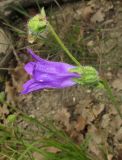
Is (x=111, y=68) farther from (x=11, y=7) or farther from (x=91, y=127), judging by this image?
(x=11, y=7)

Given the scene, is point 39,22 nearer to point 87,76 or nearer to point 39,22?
point 39,22

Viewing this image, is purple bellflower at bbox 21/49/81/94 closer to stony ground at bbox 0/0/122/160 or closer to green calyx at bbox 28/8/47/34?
green calyx at bbox 28/8/47/34

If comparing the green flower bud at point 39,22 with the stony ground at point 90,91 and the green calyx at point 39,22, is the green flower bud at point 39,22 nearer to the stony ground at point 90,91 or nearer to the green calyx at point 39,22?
the green calyx at point 39,22

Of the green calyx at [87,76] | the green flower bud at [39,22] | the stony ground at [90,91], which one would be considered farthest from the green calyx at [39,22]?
the stony ground at [90,91]

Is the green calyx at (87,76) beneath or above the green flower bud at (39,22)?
beneath

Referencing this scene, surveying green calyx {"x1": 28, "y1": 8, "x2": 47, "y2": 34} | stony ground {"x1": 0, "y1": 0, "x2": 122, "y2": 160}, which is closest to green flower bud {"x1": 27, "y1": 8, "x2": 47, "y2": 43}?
green calyx {"x1": 28, "y1": 8, "x2": 47, "y2": 34}

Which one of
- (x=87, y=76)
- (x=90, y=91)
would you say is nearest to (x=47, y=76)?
(x=87, y=76)

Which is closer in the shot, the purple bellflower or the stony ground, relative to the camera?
the purple bellflower
